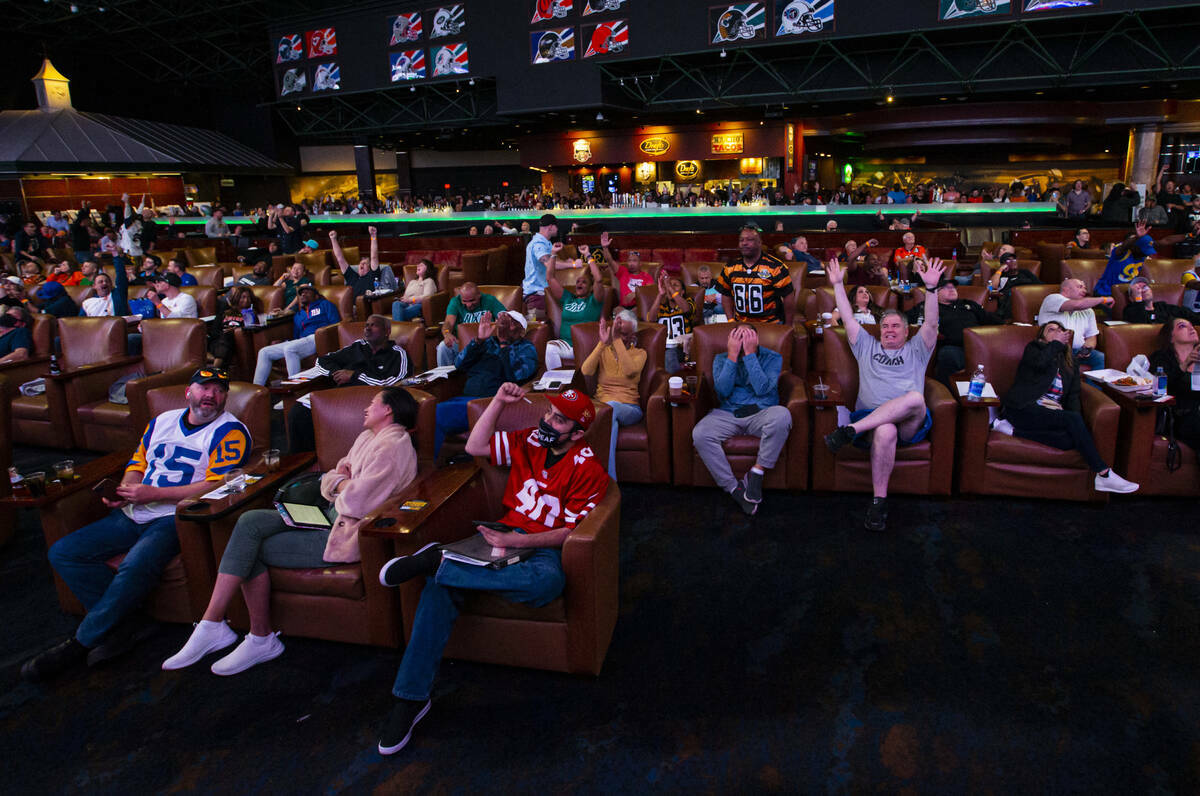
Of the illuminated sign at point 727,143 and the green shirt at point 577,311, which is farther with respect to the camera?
the illuminated sign at point 727,143

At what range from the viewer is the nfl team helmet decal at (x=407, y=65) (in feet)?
54.0

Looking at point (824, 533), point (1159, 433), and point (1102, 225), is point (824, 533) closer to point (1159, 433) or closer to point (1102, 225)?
point (1159, 433)

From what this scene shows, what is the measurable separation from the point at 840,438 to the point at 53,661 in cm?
382

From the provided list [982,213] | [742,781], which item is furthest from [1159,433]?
[982,213]

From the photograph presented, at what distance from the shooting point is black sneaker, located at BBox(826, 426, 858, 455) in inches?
163

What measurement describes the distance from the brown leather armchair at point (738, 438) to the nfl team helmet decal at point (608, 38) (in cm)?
1112

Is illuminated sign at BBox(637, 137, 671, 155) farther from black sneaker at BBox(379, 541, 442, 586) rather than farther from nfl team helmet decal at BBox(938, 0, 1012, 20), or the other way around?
black sneaker at BBox(379, 541, 442, 586)

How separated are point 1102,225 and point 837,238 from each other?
143 inches

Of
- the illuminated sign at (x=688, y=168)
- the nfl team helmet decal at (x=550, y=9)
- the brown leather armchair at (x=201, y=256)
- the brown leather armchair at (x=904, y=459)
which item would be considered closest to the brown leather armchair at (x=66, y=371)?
the brown leather armchair at (x=904, y=459)

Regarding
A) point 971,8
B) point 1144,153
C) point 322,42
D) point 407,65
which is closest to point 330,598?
point 971,8

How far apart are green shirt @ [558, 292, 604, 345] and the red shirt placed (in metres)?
2.99

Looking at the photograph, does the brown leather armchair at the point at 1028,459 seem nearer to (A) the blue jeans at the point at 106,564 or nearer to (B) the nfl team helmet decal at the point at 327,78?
(A) the blue jeans at the point at 106,564

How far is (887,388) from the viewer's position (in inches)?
171

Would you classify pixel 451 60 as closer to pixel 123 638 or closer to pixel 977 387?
pixel 977 387
